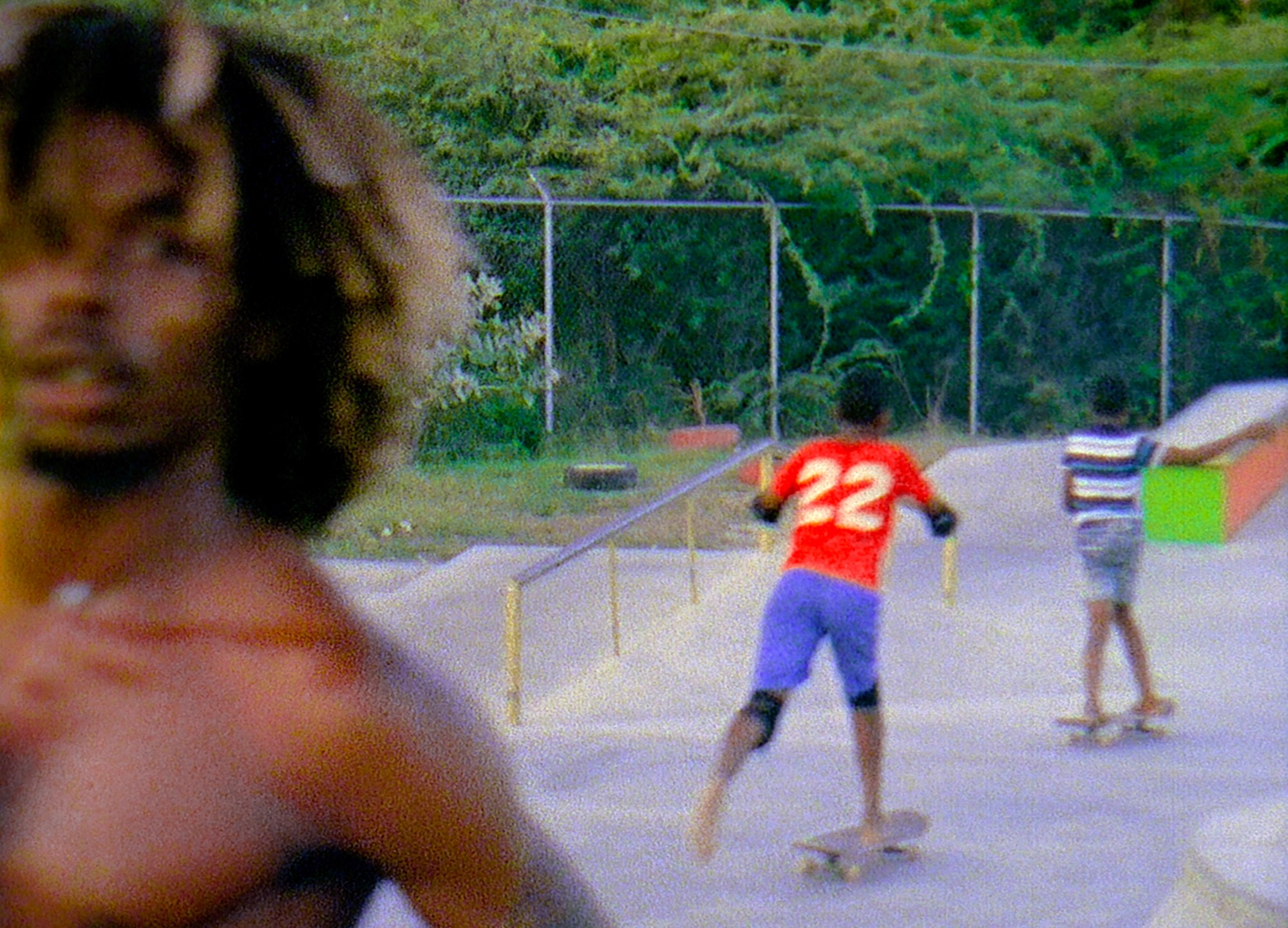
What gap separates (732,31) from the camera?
18453 millimetres

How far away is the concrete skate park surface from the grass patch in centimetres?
74

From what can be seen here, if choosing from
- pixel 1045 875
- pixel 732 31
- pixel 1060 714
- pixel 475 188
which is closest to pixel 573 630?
pixel 1060 714

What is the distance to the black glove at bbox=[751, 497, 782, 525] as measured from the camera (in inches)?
233

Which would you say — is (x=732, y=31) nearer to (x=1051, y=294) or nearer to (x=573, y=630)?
(x=1051, y=294)

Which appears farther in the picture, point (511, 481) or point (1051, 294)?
point (1051, 294)

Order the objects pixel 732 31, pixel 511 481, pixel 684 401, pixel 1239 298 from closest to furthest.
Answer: pixel 511 481, pixel 684 401, pixel 732 31, pixel 1239 298

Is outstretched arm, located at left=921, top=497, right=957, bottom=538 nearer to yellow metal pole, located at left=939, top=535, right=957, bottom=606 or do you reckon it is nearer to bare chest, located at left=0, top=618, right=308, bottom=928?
yellow metal pole, located at left=939, top=535, right=957, bottom=606

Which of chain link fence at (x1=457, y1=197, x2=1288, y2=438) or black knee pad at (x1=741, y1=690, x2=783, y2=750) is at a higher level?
black knee pad at (x1=741, y1=690, x2=783, y2=750)

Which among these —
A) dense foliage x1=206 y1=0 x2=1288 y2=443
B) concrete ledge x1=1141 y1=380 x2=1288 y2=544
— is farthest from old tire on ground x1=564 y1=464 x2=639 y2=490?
concrete ledge x1=1141 y1=380 x2=1288 y2=544

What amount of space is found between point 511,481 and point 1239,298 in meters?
9.72

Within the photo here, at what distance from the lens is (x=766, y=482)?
10312mm

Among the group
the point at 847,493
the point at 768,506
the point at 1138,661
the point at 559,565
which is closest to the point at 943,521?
the point at 847,493

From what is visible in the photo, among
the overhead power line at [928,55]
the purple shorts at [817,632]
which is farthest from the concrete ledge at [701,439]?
the purple shorts at [817,632]

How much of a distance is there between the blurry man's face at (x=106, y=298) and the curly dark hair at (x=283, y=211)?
0.05 feet
